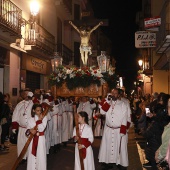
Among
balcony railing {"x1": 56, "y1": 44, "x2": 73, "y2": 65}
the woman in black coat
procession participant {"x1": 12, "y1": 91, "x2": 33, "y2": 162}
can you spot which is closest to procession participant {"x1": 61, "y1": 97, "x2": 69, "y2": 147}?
procession participant {"x1": 12, "y1": 91, "x2": 33, "y2": 162}

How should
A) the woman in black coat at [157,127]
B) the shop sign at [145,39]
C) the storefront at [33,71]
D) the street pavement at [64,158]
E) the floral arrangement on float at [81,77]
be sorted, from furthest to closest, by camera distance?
the storefront at [33,71] < the shop sign at [145,39] < the floral arrangement on float at [81,77] < the street pavement at [64,158] < the woman in black coat at [157,127]

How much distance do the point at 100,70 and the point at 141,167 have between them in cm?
309

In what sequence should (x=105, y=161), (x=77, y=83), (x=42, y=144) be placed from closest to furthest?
1. (x=42, y=144)
2. (x=105, y=161)
3. (x=77, y=83)

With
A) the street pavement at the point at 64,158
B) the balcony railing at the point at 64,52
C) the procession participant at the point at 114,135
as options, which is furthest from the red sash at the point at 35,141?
the balcony railing at the point at 64,52

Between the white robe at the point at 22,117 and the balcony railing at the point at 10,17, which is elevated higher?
the balcony railing at the point at 10,17

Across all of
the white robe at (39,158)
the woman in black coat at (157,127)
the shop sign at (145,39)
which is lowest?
the white robe at (39,158)

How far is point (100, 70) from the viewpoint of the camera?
10.6m

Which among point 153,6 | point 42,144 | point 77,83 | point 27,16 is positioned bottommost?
point 42,144

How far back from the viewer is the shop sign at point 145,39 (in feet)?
56.9

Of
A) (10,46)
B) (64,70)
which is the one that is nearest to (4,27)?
(10,46)

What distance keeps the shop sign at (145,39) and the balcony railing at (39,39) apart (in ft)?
15.9

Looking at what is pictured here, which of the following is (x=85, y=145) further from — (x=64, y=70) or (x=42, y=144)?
(x=64, y=70)

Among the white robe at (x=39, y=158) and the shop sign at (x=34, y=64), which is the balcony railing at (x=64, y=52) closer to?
the shop sign at (x=34, y=64)

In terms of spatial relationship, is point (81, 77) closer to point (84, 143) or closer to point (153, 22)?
point (84, 143)
